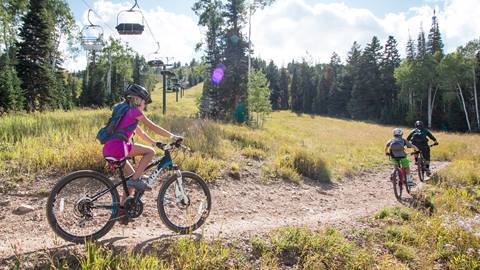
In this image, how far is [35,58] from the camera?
31.5 metres

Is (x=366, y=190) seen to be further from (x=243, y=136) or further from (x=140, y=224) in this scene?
(x=140, y=224)

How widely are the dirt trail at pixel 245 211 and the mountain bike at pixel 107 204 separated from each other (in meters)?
0.23

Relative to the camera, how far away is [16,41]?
106ft

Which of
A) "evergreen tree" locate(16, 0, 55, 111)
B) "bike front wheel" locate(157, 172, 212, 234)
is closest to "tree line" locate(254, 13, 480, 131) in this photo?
"evergreen tree" locate(16, 0, 55, 111)

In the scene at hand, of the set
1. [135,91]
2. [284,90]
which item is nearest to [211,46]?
[135,91]

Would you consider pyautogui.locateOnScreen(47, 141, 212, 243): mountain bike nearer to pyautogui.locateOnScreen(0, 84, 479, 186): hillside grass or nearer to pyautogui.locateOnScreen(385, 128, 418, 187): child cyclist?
pyautogui.locateOnScreen(0, 84, 479, 186): hillside grass

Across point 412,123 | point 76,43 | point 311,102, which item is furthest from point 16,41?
point 311,102

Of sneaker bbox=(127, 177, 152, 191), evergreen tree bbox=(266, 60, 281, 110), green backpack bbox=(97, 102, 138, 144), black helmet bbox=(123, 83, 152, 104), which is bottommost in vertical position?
sneaker bbox=(127, 177, 152, 191)

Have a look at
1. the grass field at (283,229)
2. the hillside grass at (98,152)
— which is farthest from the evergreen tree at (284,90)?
the grass field at (283,229)

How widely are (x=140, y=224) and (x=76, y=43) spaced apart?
45.0m

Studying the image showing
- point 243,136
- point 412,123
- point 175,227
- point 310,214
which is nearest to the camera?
point 175,227

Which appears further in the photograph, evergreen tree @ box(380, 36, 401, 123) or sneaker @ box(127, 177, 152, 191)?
evergreen tree @ box(380, 36, 401, 123)

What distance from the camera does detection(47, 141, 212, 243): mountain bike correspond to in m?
4.56

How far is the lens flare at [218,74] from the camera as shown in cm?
3038
